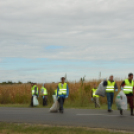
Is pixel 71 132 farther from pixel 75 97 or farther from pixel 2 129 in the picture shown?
pixel 75 97

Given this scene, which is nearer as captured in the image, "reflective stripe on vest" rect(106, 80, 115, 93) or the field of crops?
"reflective stripe on vest" rect(106, 80, 115, 93)

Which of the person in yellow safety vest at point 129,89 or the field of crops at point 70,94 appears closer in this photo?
the person in yellow safety vest at point 129,89

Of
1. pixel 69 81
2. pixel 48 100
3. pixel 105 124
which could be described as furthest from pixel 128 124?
pixel 69 81

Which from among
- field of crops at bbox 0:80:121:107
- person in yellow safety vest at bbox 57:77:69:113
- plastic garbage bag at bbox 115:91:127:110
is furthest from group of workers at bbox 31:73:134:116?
field of crops at bbox 0:80:121:107

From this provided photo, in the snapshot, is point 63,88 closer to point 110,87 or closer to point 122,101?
point 110,87

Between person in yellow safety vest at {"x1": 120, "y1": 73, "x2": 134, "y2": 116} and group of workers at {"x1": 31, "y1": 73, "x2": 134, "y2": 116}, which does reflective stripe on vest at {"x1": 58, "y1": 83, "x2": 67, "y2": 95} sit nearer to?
group of workers at {"x1": 31, "y1": 73, "x2": 134, "y2": 116}

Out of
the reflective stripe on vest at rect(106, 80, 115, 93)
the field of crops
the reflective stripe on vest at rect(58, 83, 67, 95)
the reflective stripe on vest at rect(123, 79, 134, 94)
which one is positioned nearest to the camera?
the reflective stripe on vest at rect(123, 79, 134, 94)

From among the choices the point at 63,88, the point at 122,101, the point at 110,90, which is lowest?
the point at 122,101

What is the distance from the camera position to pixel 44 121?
13938mm

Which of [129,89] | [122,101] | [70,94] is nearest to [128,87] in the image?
[129,89]

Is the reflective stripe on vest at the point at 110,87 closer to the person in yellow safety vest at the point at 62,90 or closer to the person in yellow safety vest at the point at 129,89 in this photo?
the person in yellow safety vest at the point at 129,89

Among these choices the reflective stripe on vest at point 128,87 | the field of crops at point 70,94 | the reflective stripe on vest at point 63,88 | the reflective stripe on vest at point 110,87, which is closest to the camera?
the reflective stripe on vest at point 128,87

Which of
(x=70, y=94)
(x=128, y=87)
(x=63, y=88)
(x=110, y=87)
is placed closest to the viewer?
(x=128, y=87)

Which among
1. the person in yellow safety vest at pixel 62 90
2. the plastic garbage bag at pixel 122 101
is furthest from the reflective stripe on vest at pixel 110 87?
the person in yellow safety vest at pixel 62 90
